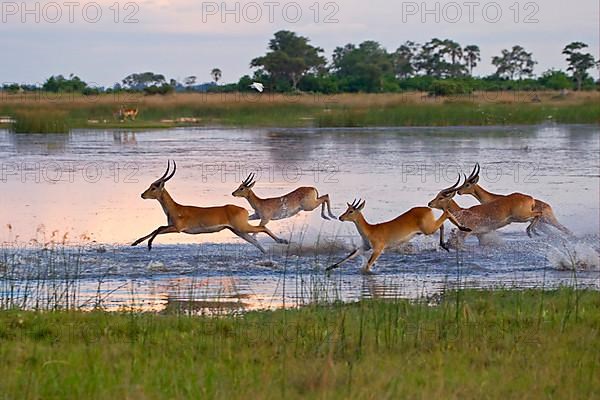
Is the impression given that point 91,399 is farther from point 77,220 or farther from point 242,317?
point 77,220

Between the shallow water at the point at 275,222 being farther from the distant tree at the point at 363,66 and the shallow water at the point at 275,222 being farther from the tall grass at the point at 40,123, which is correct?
the distant tree at the point at 363,66

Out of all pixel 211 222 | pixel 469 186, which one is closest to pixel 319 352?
pixel 211 222

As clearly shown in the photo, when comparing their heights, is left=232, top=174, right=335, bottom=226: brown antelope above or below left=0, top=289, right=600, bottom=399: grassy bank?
above

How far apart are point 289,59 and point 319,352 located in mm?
39219

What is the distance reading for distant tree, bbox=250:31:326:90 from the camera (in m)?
45.0

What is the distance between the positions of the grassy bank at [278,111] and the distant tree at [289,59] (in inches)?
52.6

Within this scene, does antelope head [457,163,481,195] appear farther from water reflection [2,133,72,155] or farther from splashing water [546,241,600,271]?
water reflection [2,133,72,155]

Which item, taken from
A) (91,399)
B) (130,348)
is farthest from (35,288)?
(91,399)

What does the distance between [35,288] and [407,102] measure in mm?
34776

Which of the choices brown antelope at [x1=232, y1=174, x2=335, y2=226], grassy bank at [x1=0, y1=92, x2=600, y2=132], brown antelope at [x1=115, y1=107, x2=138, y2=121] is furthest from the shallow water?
brown antelope at [x1=115, y1=107, x2=138, y2=121]

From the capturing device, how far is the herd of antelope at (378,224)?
1188 cm

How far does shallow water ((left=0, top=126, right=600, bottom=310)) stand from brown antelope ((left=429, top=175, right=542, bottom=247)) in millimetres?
309

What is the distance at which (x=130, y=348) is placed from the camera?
668 cm

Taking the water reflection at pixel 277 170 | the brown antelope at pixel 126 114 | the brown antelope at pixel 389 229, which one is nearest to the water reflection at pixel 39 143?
the water reflection at pixel 277 170
